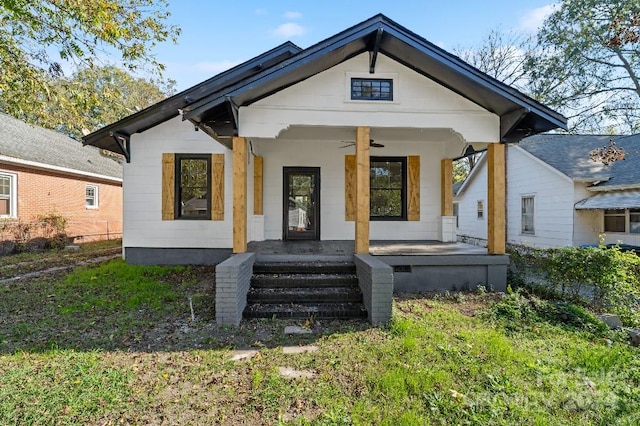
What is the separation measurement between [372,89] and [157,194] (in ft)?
19.1

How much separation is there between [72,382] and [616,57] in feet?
67.4

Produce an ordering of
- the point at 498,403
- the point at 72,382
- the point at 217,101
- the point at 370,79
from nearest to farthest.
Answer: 1. the point at 498,403
2. the point at 72,382
3. the point at 217,101
4. the point at 370,79

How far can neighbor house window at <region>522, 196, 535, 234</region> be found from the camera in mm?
13812

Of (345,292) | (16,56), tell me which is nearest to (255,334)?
(345,292)

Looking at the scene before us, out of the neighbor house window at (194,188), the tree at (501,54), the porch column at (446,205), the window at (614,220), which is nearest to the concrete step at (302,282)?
the neighbor house window at (194,188)

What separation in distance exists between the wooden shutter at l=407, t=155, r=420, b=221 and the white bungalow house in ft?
0.09

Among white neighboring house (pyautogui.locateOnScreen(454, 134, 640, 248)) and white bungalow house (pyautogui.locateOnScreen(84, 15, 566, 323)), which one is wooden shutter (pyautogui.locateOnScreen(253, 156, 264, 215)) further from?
white neighboring house (pyautogui.locateOnScreen(454, 134, 640, 248))

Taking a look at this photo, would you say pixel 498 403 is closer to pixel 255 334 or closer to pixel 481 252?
pixel 255 334

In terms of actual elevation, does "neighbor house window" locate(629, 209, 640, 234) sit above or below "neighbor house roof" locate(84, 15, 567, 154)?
below

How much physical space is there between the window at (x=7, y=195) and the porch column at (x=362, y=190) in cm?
1233

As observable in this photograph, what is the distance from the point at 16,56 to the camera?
21.3 feet

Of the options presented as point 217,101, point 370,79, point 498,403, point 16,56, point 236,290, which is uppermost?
point 16,56

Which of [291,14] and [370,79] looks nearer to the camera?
[370,79]

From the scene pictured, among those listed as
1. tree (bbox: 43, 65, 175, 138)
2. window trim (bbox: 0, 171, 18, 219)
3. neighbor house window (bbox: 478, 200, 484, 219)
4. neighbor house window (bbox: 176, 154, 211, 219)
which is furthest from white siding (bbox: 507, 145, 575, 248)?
window trim (bbox: 0, 171, 18, 219)
